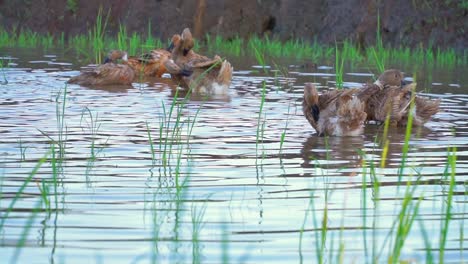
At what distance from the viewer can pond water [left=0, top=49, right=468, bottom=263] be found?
431cm

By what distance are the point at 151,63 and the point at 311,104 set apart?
593 cm

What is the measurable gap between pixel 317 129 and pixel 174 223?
12.3 ft

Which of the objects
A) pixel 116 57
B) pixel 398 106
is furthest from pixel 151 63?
pixel 398 106

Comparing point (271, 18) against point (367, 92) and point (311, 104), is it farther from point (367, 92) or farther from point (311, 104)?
point (311, 104)

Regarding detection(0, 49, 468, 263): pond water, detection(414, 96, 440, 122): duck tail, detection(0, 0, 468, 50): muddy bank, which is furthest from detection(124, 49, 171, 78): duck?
detection(0, 0, 468, 50): muddy bank

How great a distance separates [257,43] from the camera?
65.2 feet

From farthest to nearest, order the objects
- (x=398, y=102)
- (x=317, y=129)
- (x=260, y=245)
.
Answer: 1. (x=398, y=102)
2. (x=317, y=129)
3. (x=260, y=245)

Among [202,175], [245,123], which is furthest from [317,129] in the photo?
[202,175]

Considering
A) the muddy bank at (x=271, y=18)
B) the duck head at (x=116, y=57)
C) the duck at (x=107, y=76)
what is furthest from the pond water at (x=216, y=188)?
the muddy bank at (x=271, y=18)

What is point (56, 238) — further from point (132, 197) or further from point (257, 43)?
point (257, 43)

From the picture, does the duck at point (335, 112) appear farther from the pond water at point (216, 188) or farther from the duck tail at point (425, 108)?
the duck tail at point (425, 108)

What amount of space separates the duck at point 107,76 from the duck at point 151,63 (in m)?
0.98

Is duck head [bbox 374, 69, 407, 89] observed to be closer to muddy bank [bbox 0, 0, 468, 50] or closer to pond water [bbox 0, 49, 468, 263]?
pond water [bbox 0, 49, 468, 263]

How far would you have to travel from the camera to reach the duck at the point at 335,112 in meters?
8.31
